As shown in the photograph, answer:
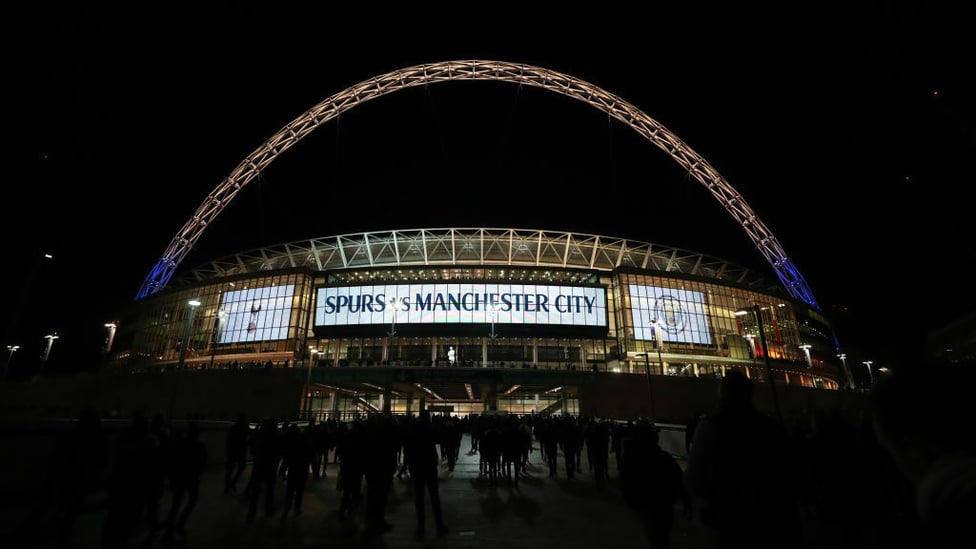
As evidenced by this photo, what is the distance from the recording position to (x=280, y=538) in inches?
297

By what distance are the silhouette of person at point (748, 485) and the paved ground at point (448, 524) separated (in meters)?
4.87

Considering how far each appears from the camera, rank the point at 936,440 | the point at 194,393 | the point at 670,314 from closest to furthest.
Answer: the point at 936,440 → the point at 194,393 → the point at 670,314

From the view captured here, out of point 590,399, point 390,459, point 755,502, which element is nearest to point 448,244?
point 590,399

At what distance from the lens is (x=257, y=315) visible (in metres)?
59.4

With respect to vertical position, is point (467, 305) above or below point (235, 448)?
above

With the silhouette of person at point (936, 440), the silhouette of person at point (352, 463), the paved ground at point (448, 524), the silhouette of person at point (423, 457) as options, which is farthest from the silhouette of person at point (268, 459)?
the silhouette of person at point (936, 440)

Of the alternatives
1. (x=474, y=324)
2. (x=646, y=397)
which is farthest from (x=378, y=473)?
(x=474, y=324)

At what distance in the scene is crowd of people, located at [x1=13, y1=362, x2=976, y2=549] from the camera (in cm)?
172

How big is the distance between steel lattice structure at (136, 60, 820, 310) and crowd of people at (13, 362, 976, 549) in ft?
178

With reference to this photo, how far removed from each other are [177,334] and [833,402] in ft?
286

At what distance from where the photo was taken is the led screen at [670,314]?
5731 centimetres

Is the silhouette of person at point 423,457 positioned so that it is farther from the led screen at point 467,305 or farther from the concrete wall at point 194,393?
the led screen at point 467,305

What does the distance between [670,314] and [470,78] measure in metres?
41.5

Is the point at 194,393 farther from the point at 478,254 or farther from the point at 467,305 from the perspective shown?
the point at 478,254
